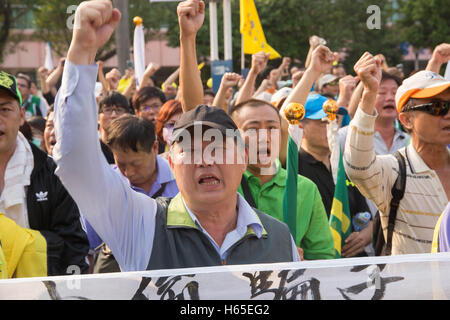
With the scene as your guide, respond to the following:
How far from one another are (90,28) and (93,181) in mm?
453

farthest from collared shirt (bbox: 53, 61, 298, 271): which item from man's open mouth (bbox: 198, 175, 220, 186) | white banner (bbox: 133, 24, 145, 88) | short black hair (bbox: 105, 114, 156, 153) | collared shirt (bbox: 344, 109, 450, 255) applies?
white banner (bbox: 133, 24, 145, 88)

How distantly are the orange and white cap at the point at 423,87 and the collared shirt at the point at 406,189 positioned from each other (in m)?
0.26

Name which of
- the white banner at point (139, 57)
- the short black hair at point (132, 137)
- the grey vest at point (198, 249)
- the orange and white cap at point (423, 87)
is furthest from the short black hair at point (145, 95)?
the grey vest at point (198, 249)

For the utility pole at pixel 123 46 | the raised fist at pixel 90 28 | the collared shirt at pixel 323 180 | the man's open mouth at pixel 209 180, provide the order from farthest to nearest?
the utility pole at pixel 123 46 < the collared shirt at pixel 323 180 < the man's open mouth at pixel 209 180 < the raised fist at pixel 90 28

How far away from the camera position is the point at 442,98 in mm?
3059

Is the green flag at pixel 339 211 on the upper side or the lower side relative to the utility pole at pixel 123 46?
lower

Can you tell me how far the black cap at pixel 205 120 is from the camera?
7.71 ft

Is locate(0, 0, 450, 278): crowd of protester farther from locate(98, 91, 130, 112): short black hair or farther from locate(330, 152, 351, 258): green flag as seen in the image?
locate(98, 91, 130, 112): short black hair

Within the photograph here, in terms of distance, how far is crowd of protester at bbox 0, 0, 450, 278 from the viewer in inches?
79.0

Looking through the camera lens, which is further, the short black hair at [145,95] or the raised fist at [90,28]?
the short black hair at [145,95]

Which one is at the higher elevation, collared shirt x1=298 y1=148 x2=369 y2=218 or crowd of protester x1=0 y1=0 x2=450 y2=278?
crowd of protester x1=0 y1=0 x2=450 y2=278

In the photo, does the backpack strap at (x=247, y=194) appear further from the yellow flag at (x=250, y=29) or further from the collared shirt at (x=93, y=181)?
the yellow flag at (x=250, y=29)

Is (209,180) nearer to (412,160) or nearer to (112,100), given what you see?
(412,160)

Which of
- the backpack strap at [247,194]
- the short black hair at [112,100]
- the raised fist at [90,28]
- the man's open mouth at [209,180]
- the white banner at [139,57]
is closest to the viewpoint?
the raised fist at [90,28]
